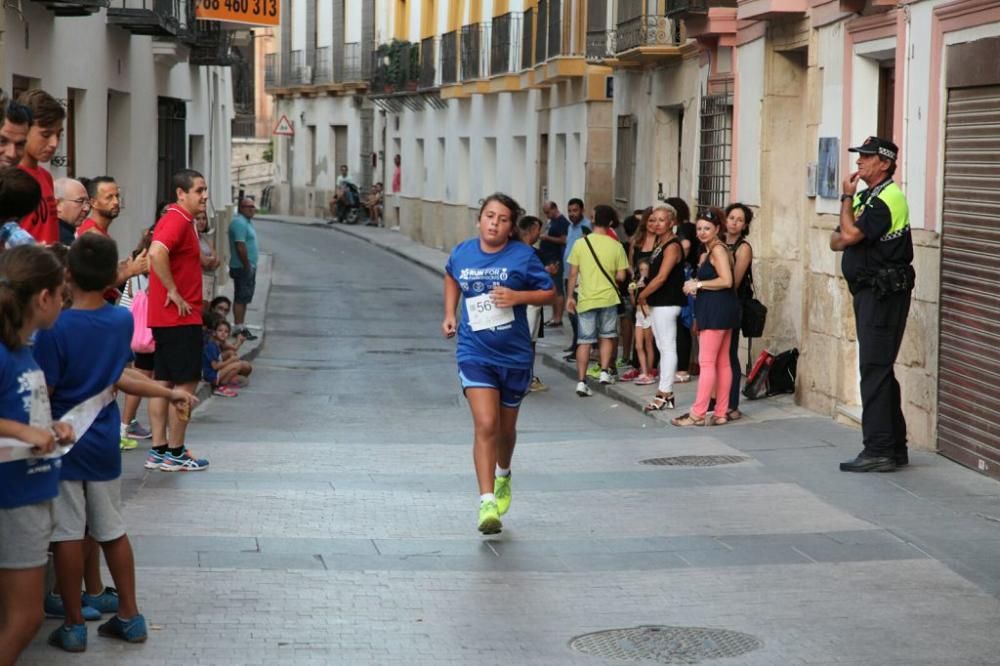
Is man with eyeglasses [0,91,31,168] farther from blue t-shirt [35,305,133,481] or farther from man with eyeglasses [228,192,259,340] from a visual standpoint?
man with eyeglasses [228,192,259,340]

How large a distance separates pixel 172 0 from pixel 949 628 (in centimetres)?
1670

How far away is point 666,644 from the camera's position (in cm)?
698

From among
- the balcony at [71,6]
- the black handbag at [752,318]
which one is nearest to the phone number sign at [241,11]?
the balcony at [71,6]

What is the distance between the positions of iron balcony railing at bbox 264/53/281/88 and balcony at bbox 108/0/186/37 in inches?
1693

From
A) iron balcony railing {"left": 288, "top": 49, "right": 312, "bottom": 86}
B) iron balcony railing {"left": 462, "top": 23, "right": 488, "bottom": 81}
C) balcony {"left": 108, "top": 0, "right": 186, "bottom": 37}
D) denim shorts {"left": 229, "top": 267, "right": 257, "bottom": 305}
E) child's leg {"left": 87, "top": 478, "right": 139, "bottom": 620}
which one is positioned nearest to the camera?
child's leg {"left": 87, "top": 478, "right": 139, "bottom": 620}

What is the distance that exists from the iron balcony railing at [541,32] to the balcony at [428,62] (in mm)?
11883

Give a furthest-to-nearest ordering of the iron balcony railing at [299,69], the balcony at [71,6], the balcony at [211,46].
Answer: the iron balcony railing at [299,69] → the balcony at [211,46] → the balcony at [71,6]

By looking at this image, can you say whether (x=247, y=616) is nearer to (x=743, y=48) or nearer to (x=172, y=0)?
(x=743, y=48)

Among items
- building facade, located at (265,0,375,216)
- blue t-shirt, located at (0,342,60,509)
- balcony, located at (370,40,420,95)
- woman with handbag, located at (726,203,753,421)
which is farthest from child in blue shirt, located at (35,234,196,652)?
building facade, located at (265,0,375,216)

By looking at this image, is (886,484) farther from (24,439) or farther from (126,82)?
(126,82)

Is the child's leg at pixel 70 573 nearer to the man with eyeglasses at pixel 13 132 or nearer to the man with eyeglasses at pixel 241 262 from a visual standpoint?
the man with eyeglasses at pixel 13 132

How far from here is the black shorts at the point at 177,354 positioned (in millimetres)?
11219

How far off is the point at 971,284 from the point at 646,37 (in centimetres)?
1129

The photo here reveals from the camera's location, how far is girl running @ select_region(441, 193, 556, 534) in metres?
9.33
